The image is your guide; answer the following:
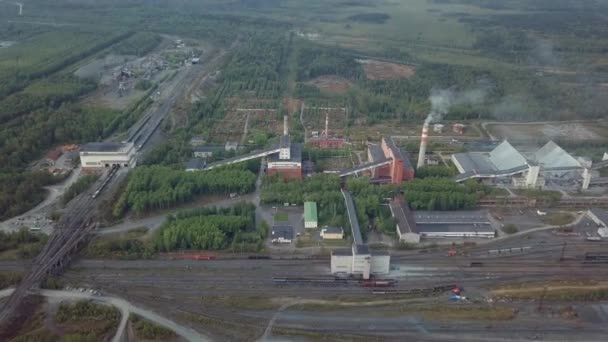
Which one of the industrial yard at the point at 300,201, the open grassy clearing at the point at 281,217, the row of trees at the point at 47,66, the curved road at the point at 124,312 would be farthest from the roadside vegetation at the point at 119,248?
the row of trees at the point at 47,66

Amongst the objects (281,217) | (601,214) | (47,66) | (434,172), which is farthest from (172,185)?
(47,66)

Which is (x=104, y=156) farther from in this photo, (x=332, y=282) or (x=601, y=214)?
(x=601, y=214)

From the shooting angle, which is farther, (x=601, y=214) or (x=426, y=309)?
(x=601, y=214)

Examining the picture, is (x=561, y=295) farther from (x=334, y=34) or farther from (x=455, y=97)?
→ (x=334, y=34)

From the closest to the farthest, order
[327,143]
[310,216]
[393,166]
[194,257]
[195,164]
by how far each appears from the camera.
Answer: [194,257]
[310,216]
[393,166]
[195,164]
[327,143]

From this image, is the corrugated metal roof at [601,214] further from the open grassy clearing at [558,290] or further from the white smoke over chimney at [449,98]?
the white smoke over chimney at [449,98]

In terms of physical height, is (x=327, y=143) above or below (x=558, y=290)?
above
